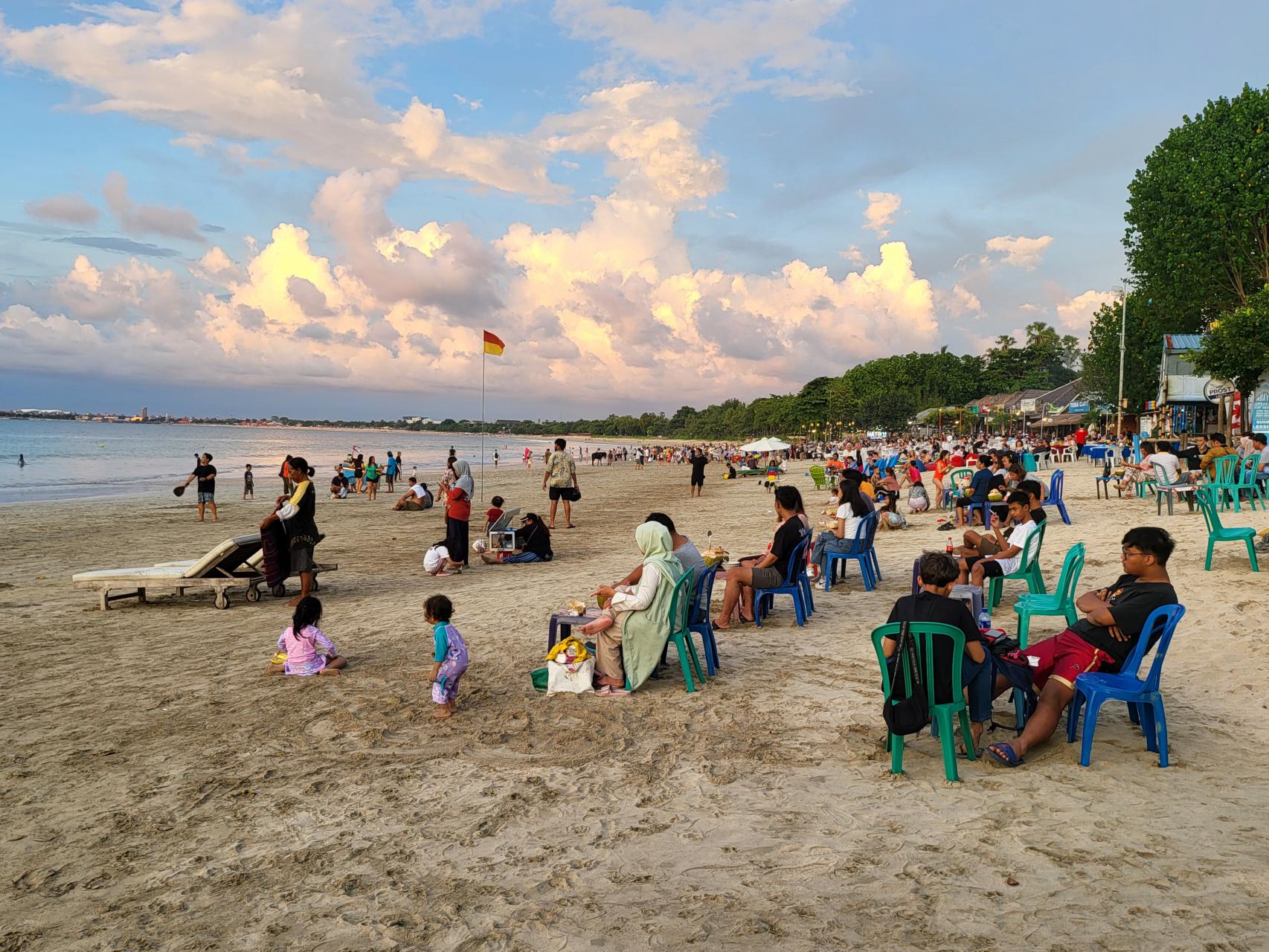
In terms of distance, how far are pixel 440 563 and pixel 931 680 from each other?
821 centimetres

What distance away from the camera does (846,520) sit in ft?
29.2

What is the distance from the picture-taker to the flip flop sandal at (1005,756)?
425 centimetres

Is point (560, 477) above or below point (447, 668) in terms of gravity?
above

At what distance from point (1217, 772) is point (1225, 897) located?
1.39m

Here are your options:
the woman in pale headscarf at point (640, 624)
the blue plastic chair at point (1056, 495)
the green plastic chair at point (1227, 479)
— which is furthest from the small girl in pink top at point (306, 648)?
the green plastic chair at point (1227, 479)

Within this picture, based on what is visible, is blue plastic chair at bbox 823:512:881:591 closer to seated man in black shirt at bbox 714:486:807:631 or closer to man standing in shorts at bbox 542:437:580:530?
seated man in black shirt at bbox 714:486:807:631

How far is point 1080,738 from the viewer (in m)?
4.55

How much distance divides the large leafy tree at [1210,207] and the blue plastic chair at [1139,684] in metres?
30.0

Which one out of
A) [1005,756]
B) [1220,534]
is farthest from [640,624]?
[1220,534]

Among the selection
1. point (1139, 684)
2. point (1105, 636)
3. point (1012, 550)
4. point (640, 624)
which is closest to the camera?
point (1139, 684)

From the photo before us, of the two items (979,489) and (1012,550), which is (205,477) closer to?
(979,489)

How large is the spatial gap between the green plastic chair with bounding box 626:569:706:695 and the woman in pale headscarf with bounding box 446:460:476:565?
5667 mm

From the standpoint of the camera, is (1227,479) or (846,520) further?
(1227,479)

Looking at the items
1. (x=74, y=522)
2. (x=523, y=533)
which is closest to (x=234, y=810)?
(x=523, y=533)
